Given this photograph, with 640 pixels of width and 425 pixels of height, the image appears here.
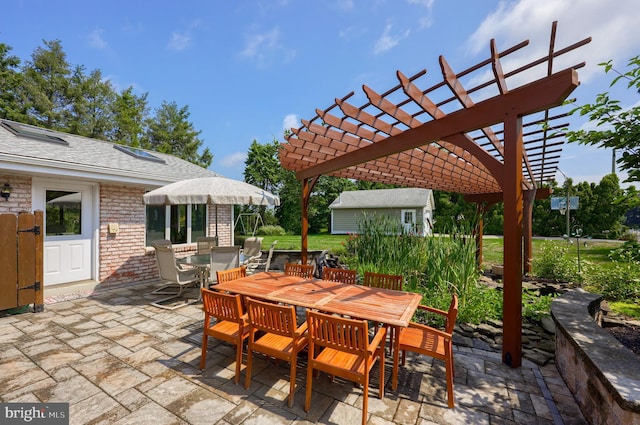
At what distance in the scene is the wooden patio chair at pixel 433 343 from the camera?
7.64ft

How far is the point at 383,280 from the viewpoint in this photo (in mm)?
3797

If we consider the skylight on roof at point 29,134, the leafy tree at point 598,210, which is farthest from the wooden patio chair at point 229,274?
the leafy tree at point 598,210

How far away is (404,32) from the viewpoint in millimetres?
4266

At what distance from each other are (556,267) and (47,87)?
28.3 metres

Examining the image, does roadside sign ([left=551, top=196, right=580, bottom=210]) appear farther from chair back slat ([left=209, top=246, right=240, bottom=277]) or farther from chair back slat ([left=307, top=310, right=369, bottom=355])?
chair back slat ([left=209, top=246, right=240, bottom=277])

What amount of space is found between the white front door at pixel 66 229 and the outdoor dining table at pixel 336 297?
436 cm

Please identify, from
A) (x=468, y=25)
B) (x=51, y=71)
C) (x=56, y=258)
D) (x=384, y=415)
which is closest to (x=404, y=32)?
(x=468, y=25)

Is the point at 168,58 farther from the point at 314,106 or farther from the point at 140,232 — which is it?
the point at 314,106

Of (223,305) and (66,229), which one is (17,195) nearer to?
(66,229)

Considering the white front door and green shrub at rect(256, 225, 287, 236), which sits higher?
the white front door

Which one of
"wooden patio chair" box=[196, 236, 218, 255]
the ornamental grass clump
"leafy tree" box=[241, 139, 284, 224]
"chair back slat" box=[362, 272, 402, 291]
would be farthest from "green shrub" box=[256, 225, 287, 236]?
"chair back slat" box=[362, 272, 402, 291]

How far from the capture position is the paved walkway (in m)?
2.19

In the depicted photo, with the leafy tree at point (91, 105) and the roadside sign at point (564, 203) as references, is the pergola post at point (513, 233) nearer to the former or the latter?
the roadside sign at point (564, 203)

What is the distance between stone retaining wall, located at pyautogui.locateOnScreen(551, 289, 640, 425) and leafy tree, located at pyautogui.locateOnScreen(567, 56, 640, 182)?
1432mm
